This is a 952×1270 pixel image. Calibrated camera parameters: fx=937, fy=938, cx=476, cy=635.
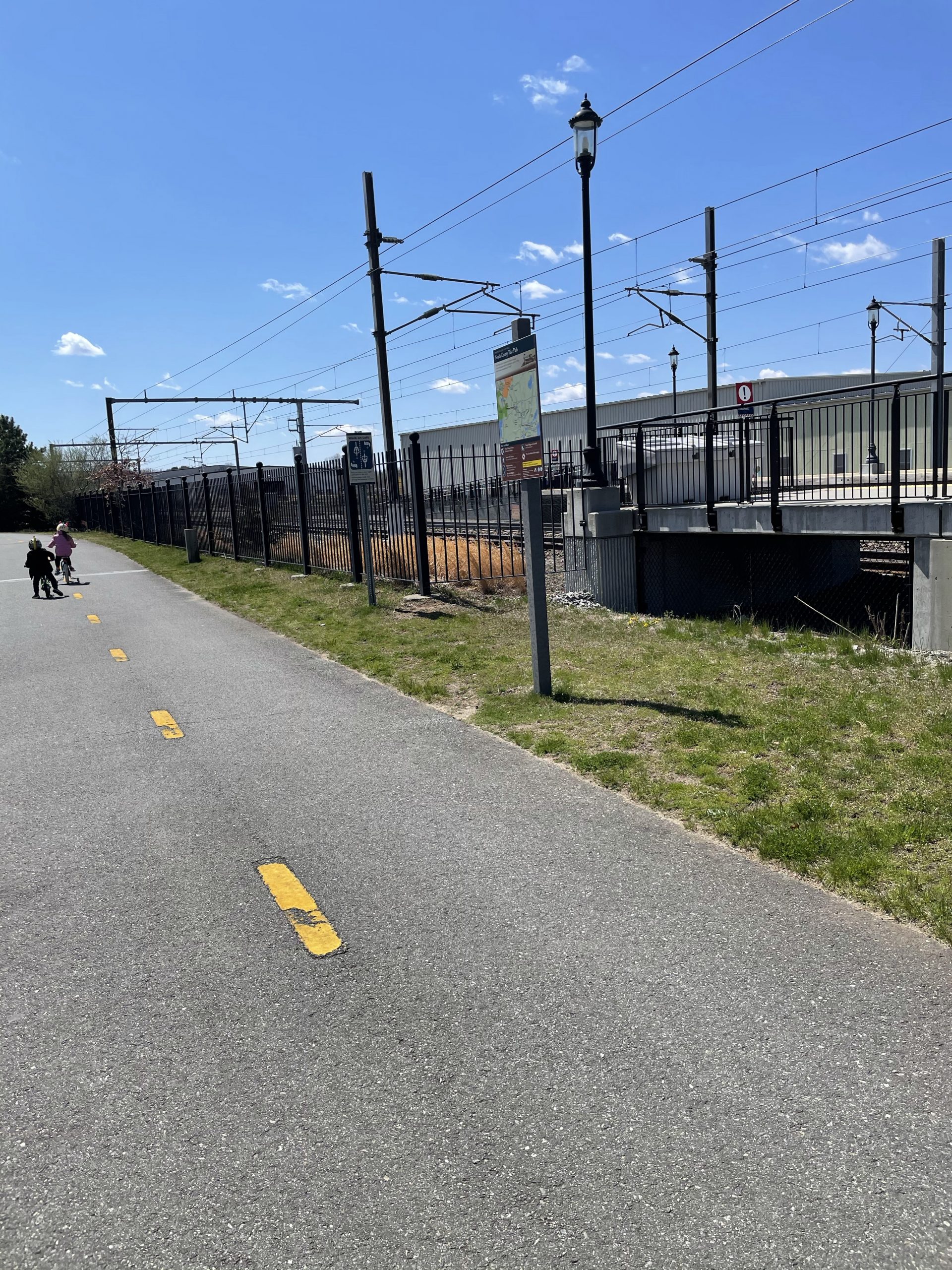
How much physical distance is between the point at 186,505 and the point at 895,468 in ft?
76.6

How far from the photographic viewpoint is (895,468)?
9.91 metres

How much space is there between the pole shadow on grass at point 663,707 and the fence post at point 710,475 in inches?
236

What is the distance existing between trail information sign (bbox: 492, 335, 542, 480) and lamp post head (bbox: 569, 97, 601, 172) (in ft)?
21.6

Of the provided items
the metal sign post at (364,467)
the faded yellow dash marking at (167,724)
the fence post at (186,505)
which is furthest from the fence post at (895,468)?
the fence post at (186,505)

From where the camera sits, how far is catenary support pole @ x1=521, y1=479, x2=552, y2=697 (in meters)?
7.66

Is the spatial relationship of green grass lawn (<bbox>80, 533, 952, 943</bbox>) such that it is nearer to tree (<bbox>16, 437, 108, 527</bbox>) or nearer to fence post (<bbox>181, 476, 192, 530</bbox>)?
fence post (<bbox>181, 476, 192, 530</bbox>)

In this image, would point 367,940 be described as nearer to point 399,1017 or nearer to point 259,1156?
point 399,1017

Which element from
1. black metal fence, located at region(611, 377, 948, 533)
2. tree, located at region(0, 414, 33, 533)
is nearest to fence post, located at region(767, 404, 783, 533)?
black metal fence, located at region(611, 377, 948, 533)

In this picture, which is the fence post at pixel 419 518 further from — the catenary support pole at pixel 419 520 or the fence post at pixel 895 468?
the fence post at pixel 895 468

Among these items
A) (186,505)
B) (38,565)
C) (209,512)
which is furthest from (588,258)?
(186,505)

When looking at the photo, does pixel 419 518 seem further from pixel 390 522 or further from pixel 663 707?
pixel 663 707

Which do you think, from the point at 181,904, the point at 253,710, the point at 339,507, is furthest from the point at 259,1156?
the point at 339,507

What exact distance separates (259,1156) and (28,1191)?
619 mm

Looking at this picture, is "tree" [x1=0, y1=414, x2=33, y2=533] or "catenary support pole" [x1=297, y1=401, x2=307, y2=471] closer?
"catenary support pole" [x1=297, y1=401, x2=307, y2=471]
